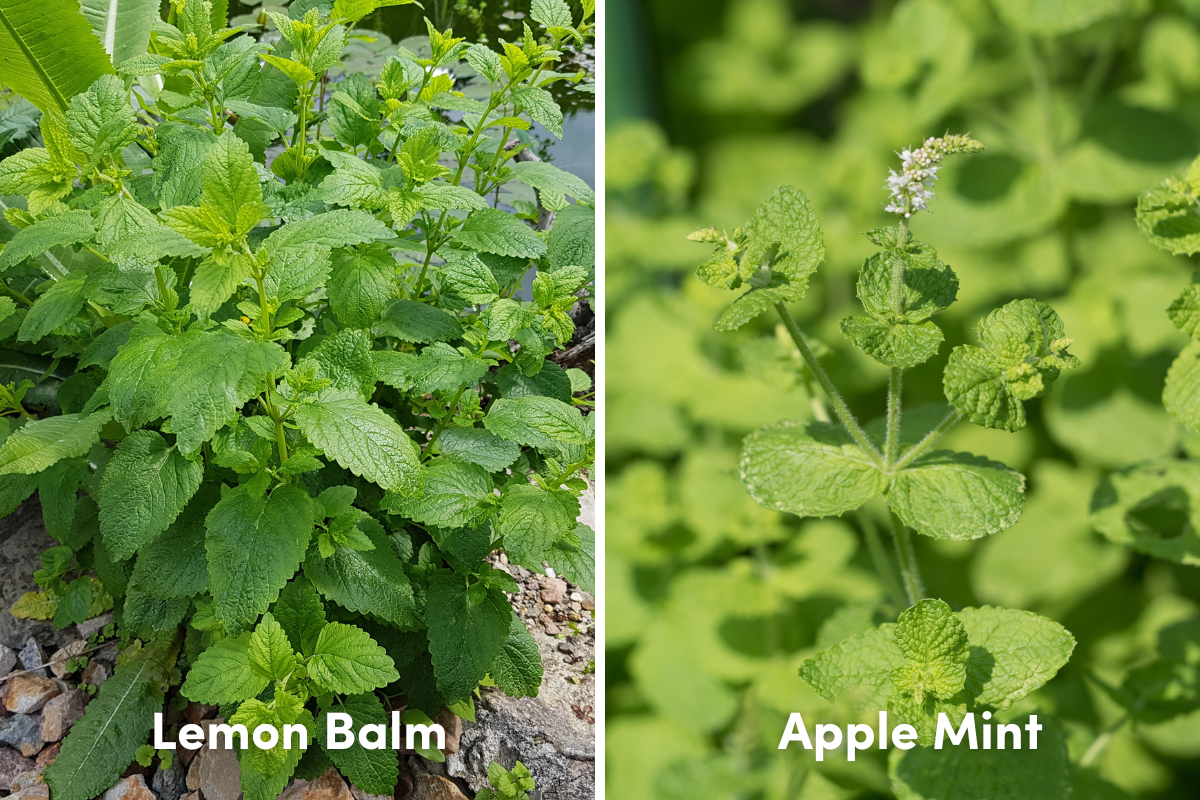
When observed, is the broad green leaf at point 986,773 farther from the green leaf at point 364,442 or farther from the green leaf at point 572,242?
the green leaf at point 572,242

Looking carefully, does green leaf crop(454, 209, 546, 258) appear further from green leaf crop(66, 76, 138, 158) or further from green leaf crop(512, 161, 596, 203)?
green leaf crop(66, 76, 138, 158)

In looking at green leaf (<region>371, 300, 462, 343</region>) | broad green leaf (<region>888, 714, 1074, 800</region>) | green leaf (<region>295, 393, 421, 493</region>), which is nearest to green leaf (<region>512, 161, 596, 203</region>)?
green leaf (<region>371, 300, 462, 343</region>)

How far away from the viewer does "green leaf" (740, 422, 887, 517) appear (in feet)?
2.92

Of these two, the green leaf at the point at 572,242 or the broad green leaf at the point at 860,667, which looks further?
the green leaf at the point at 572,242

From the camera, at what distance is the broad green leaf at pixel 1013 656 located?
884 millimetres

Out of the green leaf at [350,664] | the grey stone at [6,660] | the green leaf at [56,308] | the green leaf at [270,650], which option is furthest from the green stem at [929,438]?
the grey stone at [6,660]

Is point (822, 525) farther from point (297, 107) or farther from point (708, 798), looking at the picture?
A: point (297, 107)

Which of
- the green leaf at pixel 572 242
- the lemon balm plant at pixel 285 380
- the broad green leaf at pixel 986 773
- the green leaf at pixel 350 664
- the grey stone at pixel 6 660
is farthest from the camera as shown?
the grey stone at pixel 6 660

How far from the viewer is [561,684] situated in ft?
5.42

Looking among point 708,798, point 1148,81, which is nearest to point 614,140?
point 1148,81

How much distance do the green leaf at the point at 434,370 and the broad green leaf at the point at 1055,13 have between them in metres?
0.84

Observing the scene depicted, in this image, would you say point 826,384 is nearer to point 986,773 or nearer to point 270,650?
point 986,773

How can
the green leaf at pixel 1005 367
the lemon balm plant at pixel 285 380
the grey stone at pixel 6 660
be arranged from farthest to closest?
the grey stone at pixel 6 660 < the lemon balm plant at pixel 285 380 < the green leaf at pixel 1005 367

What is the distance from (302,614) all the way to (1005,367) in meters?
0.89
